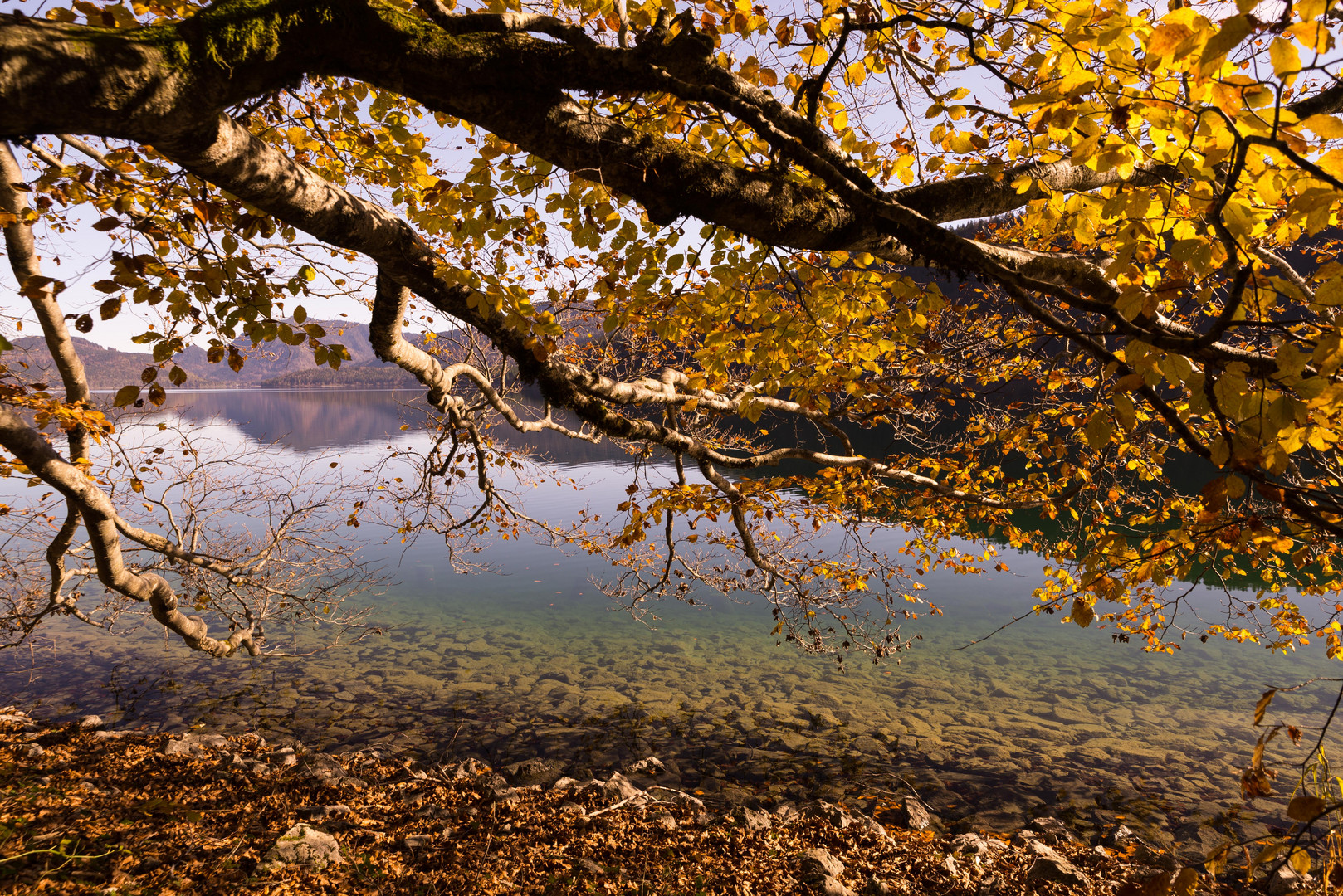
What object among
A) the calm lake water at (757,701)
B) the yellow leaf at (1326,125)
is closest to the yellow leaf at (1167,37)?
the yellow leaf at (1326,125)

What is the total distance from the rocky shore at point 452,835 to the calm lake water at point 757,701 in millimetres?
853

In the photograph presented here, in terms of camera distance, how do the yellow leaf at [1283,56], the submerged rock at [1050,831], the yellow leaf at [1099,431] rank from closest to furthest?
the yellow leaf at [1283,56] → the yellow leaf at [1099,431] → the submerged rock at [1050,831]

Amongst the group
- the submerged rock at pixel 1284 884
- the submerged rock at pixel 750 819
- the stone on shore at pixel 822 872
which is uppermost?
the submerged rock at pixel 1284 884

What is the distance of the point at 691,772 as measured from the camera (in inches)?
336

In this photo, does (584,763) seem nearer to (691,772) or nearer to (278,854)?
(691,772)

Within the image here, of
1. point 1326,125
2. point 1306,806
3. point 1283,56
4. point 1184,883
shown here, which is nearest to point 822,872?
point 1184,883

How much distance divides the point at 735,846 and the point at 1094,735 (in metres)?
7.84

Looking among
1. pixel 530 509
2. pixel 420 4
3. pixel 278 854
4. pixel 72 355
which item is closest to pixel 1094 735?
pixel 278 854

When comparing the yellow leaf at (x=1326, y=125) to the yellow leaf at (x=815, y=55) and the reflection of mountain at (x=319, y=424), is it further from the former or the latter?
the reflection of mountain at (x=319, y=424)

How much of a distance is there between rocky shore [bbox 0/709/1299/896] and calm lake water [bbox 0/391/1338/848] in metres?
0.85

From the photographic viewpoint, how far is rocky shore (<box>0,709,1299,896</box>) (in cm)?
445

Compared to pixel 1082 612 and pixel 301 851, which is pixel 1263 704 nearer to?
pixel 1082 612

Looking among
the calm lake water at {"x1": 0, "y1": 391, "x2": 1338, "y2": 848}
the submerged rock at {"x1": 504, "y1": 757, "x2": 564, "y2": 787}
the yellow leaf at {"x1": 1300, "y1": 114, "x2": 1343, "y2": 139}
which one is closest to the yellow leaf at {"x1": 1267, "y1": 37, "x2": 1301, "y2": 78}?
the yellow leaf at {"x1": 1300, "y1": 114, "x2": 1343, "y2": 139}

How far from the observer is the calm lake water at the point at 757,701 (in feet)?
28.1
